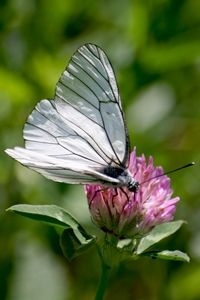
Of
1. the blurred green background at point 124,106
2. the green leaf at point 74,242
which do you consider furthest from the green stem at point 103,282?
the blurred green background at point 124,106

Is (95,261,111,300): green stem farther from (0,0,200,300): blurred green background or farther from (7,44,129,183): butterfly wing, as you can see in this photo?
(0,0,200,300): blurred green background

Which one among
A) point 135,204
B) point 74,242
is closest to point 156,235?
point 135,204

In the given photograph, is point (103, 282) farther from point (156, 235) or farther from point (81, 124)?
point (81, 124)

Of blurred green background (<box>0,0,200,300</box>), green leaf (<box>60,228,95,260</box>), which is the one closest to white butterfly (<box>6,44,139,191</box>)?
green leaf (<box>60,228,95,260</box>)

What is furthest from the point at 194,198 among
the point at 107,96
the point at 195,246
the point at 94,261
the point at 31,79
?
the point at 107,96

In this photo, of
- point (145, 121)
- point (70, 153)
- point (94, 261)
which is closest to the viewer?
point (70, 153)

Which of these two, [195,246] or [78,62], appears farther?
[195,246]

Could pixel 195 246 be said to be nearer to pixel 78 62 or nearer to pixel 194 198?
pixel 194 198
